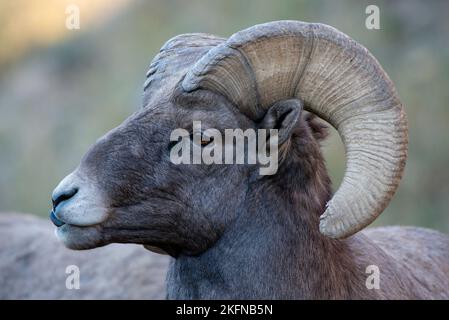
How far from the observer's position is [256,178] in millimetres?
5480

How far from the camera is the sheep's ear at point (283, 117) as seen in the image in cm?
538

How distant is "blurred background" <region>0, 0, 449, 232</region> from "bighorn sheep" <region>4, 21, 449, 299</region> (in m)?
7.61

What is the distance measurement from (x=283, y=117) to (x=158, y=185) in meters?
0.85

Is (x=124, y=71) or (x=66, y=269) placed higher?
(x=124, y=71)

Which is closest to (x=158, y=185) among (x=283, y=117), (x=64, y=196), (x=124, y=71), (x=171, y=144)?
(x=171, y=144)

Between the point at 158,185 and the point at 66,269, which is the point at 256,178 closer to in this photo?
the point at 158,185

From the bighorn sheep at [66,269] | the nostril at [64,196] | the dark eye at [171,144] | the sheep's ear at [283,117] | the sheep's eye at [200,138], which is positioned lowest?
the bighorn sheep at [66,269]

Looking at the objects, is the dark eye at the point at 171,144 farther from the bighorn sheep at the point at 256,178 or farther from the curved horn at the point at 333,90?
the curved horn at the point at 333,90

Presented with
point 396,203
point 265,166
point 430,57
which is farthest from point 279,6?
point 265,166

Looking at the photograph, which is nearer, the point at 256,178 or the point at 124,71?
the point at 256,178

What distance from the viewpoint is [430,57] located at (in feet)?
51.6

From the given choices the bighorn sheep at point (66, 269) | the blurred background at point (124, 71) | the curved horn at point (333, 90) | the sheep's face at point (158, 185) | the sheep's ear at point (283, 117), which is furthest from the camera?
the blurred background at point (124, 71)

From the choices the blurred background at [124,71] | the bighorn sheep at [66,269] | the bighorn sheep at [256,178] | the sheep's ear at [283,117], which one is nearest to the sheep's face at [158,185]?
the bighorn sheep at [256,178]

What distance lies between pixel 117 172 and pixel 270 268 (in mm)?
1078
